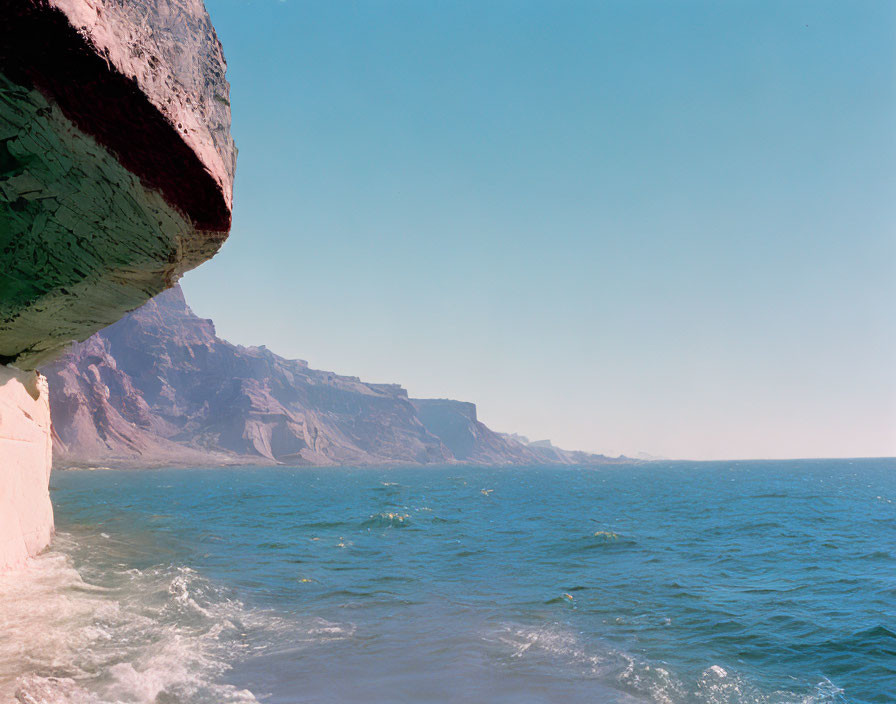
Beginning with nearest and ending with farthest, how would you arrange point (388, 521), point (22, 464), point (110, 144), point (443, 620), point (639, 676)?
point (110, 144)
point (639, 676)
point (22, 464)
point (443, 620)
point (388, 521)

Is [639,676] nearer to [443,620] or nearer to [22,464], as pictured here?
[443,620]

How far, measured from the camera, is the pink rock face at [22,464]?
11.7 meters

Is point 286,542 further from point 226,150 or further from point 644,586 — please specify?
point 226,150

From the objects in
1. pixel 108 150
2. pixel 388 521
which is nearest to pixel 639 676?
pixel 108 150

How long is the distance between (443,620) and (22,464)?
11.2 metres

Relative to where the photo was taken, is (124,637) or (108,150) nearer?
(108,150)

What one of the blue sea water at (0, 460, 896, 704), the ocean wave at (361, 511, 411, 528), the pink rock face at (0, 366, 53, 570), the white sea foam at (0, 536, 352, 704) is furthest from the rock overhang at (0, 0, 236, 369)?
the ocean wave at (361, 511, 411, 528)

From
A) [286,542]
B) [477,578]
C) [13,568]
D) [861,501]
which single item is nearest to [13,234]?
[13,568]

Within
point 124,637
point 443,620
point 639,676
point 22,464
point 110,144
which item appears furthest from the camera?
point 443,620

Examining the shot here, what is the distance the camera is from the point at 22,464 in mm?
12648

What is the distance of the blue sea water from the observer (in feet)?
29.6

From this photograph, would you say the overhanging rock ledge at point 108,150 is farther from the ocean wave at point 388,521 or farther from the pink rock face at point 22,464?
the ocean wave at point 388,521

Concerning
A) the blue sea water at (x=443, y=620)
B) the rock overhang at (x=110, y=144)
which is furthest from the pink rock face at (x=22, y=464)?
the rock overhang at (x=110, y=144)

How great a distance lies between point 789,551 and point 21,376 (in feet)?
101
